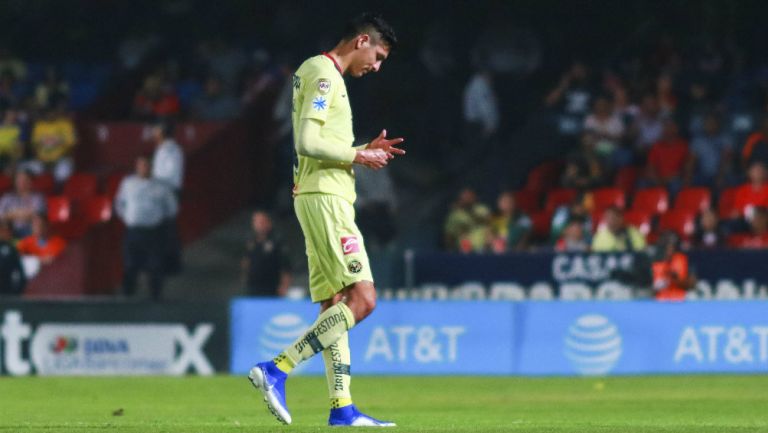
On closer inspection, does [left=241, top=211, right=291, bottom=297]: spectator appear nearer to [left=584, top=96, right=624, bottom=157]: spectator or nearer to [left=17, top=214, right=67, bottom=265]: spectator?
[left=17, top=214, right=67, bottom=265]: spectator

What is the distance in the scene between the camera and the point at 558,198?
20.4 meters

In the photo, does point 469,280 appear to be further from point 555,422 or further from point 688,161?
point 555,422

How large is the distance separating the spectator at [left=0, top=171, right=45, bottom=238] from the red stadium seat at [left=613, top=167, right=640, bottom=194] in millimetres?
7251

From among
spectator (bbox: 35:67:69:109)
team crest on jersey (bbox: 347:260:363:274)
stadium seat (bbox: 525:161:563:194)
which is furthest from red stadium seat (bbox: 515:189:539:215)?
team crest on jersey (bbox: 347:260:363:274)

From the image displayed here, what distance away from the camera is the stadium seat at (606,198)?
19766 mm

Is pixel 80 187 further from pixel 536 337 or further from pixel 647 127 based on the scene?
pixel 536 337

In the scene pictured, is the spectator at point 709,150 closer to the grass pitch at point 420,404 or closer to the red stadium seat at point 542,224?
the red stadium seat at point 542,224

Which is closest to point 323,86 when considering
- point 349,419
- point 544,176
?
point 349,419

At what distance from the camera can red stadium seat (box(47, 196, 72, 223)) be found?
21906mm

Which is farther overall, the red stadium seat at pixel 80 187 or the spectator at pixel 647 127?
the red stadium seat at pixel 80 187

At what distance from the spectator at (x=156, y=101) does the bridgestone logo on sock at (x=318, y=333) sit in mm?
15170

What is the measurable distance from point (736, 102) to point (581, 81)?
2085mm

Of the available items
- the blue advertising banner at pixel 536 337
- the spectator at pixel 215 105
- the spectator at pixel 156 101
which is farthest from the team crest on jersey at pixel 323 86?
the spectator at pixel 156 101

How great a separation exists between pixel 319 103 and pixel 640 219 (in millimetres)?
11490
